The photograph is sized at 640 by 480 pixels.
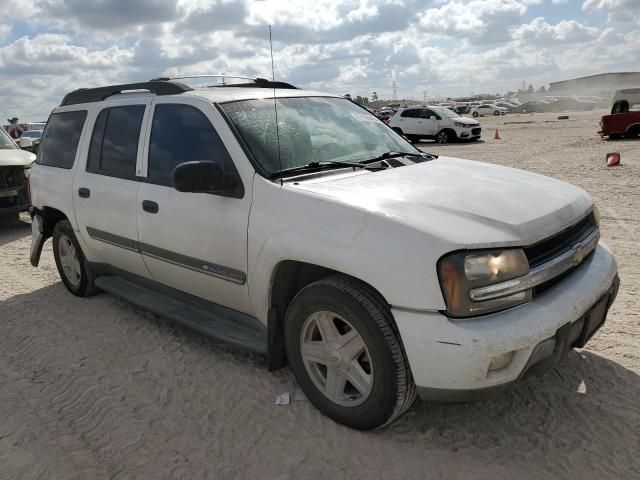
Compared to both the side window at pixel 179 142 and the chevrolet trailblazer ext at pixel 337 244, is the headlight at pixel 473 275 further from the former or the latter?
the side window at pixel 179 142

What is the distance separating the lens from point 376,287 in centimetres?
249

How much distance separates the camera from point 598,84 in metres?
127

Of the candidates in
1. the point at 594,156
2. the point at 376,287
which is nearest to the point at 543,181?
the point at 376,287

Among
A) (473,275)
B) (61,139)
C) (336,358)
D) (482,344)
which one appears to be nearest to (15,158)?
(61,139)

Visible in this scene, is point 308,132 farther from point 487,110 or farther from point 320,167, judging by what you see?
point 487,110

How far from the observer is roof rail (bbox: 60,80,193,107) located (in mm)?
3811

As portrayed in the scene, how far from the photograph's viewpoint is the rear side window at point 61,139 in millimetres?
4707

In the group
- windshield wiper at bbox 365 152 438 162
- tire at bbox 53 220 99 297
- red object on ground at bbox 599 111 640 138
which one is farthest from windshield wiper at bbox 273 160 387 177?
red object on ground at bbox 599 111 640 138

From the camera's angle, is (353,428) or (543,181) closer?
(353,428)

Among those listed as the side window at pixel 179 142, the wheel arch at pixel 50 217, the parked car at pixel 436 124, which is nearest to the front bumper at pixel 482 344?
the side window at pixel 179 142

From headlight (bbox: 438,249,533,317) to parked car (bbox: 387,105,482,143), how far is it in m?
20.4

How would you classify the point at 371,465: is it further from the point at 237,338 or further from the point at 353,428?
the point at 237,338

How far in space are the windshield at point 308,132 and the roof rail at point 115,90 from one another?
59 centimetres

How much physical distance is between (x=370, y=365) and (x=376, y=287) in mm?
439
